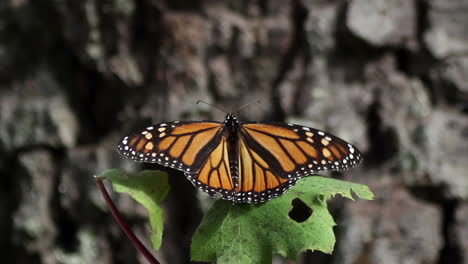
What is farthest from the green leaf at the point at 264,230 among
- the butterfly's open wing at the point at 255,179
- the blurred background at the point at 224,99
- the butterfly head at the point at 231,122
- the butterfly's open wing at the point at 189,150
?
the blurred background at the point at 224,99

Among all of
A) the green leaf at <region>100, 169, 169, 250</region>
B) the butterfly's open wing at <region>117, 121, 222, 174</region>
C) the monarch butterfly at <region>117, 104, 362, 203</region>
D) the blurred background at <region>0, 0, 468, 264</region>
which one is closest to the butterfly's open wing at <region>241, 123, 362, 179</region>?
the monarch butterfly at <region>117, 104, 362, 203</region>

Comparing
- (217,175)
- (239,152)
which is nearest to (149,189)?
(217,175)

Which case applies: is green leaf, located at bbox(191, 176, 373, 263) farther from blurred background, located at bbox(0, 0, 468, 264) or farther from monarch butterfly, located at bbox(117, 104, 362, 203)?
blurred background, located at bbox(0, 0, 468, 264)

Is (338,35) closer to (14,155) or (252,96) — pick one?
(252,96)

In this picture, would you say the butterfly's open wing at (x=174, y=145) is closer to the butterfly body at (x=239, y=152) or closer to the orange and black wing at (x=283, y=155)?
the butterfly body at (x=239, y=152)

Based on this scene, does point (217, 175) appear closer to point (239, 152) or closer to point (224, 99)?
point (239, 152)

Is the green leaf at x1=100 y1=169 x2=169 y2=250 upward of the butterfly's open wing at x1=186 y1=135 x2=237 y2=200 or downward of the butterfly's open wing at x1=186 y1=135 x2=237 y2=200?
upward

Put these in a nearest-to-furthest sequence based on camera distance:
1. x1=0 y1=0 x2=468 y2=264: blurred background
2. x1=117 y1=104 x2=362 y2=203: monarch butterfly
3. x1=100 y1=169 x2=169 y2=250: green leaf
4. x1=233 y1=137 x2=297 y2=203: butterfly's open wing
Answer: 1. x1=100 y1=169 x2=169 y2=250: green leaf
2. x1=233 y1=137 x2=297 y2=203: butterfly's open wing
3. x1=117 y1=104 x2=362 y2=203: monarch butterfly
4. x1=0 y1=0 x2=468 y2=264: blurred background
